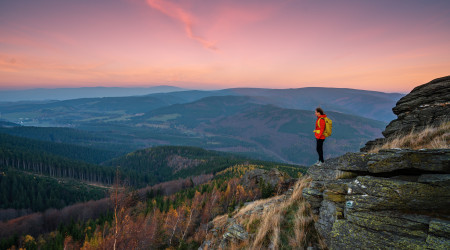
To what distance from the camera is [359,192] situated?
6867mm

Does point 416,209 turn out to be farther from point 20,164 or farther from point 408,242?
point 20,164

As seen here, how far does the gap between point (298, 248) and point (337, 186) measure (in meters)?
3.00

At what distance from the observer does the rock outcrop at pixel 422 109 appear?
14102 mm

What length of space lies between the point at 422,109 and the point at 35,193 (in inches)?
7386

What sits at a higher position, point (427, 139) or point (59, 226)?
point (427, 139)

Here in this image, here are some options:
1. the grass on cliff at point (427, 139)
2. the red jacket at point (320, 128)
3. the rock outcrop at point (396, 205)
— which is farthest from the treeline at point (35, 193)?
the grass on cliff at point (427, 139)

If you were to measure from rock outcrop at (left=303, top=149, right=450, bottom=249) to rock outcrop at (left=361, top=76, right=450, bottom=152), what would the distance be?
8914 mm

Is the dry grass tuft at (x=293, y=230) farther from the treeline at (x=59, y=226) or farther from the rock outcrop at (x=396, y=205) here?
the treeline at (x=59, y=226)

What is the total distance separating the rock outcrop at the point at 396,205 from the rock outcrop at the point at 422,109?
8.91 m

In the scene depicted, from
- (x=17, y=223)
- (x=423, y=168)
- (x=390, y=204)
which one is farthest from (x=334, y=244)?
(x=17, y=223)

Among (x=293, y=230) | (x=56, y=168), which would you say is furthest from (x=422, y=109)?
(x=56, y=168)

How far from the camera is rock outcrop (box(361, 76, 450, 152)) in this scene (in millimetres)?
14102

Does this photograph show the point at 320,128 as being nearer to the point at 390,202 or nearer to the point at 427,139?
the point at 427,139

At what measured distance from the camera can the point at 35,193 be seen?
12975cm
